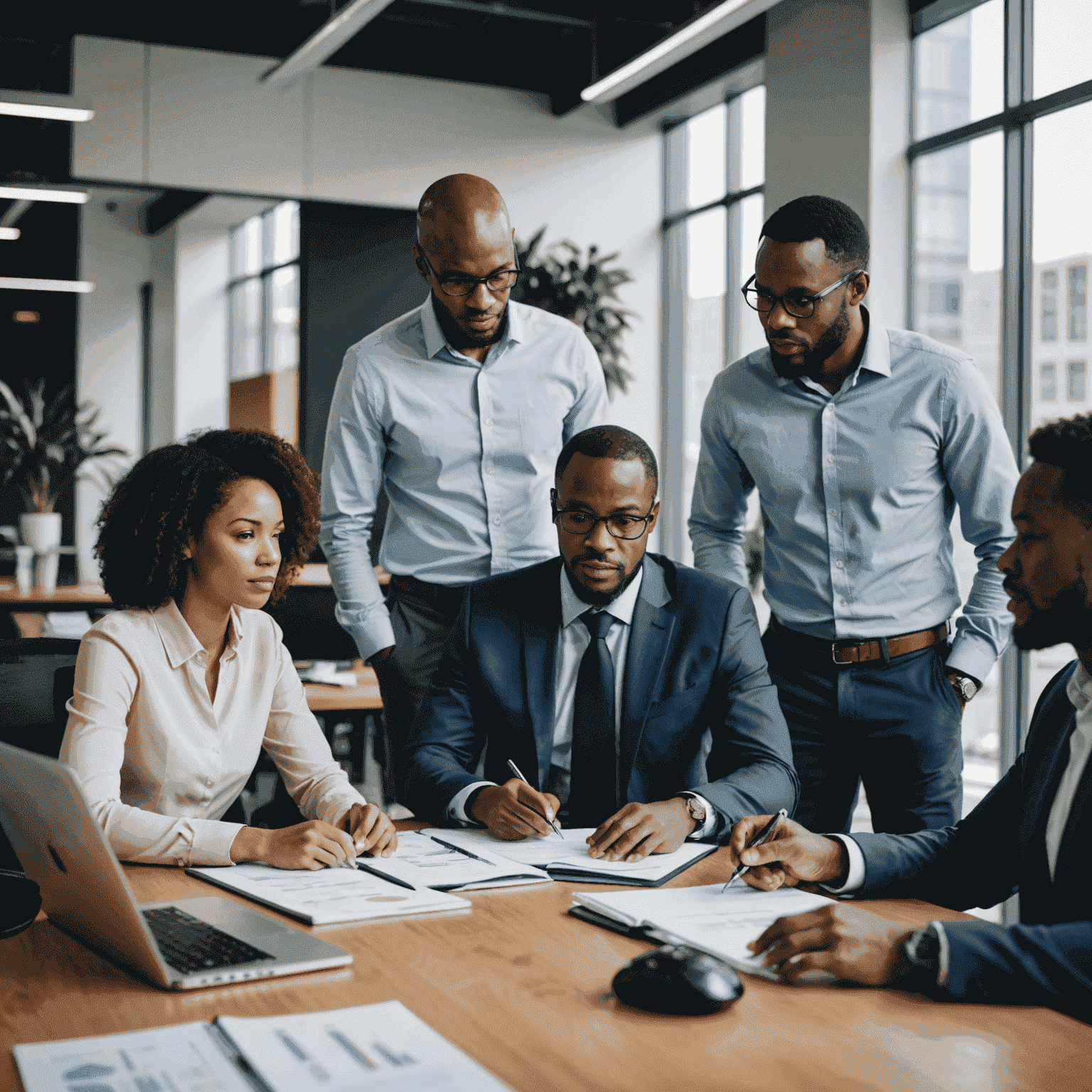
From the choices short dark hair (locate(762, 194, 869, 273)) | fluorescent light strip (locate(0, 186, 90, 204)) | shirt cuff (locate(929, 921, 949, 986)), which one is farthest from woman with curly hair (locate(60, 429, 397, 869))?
fluorescent light strip (locate(0, 186, 90, 204))

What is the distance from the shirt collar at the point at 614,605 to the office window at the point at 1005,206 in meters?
2.81

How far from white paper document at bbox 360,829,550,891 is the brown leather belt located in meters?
1.07

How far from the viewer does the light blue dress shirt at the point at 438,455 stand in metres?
2.73

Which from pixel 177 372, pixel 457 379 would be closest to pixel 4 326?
pixel 177 372

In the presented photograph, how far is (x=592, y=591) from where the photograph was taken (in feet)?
7.19

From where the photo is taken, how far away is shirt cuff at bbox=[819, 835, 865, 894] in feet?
5.18

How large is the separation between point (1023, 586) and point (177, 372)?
402 inches

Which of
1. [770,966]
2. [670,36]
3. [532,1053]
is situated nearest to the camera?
[532,1053]

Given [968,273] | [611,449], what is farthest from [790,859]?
[968,273]

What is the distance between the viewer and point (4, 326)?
9273 millimetres

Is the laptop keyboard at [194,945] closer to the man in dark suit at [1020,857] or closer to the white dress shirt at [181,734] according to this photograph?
the white dress shirt at [181,734]

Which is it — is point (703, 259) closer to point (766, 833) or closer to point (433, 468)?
point (433, 468)

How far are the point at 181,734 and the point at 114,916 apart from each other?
2.54ft

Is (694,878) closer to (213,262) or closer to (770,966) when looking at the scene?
(770,966)
